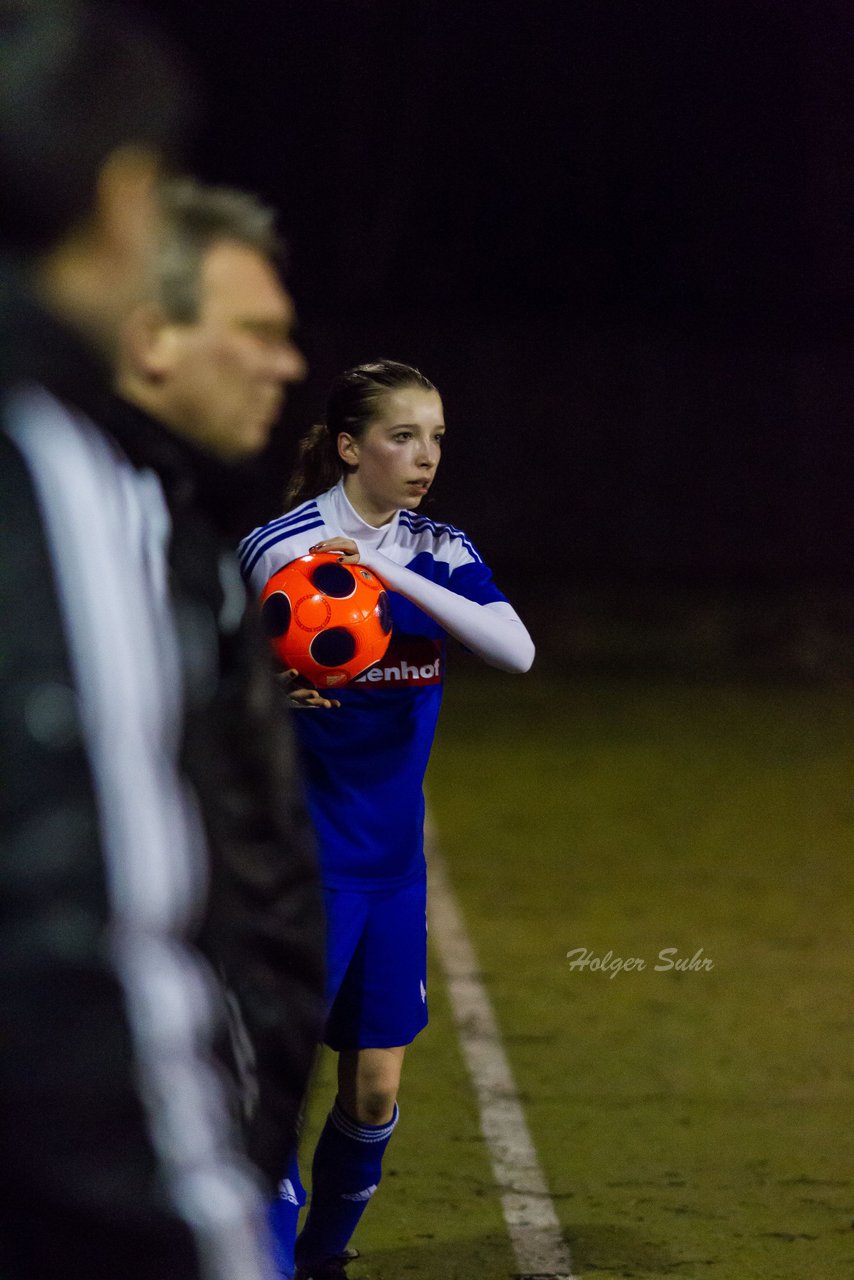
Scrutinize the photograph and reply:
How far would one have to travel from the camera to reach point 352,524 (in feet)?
11.5

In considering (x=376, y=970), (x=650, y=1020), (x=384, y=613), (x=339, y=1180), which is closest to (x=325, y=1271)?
(x=339, y=1180)

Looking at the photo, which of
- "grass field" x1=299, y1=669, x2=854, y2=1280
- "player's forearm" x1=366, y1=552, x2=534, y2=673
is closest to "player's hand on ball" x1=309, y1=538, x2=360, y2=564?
Answer: "player's forearm" x1=366, y1=552, x2=534, y2=673

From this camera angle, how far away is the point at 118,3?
4.27 feet

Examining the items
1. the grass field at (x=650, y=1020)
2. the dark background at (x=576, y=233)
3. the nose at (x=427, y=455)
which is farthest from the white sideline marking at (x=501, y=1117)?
the dark background at (x=576, y=233)

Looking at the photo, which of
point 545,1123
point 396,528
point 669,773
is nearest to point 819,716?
point 669,773

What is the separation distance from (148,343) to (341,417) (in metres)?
2.14

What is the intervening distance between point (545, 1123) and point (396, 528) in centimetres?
195

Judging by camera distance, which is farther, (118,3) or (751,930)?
(751,930)

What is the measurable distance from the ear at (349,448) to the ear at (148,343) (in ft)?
6.71

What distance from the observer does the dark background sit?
18.0 m

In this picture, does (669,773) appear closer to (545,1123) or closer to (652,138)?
(545,1123)

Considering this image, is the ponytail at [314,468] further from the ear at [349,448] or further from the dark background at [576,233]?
the dark background at [576,233]

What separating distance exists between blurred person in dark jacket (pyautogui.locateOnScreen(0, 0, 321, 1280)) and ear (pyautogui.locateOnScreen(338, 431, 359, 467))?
87.1 inches

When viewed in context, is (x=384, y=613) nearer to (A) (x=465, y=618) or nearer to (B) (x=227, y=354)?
(A) (x=465, y=618)
